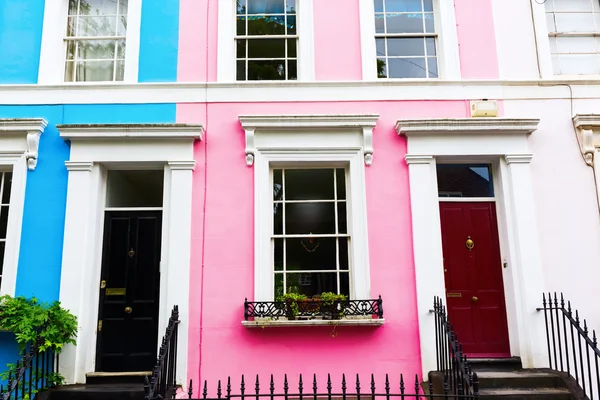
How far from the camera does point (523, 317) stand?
6.10 m

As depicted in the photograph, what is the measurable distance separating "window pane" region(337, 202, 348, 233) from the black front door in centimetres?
248

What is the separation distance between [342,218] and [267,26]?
308cm

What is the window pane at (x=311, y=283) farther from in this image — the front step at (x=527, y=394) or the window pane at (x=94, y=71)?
the window pane at (x=94, y=71)

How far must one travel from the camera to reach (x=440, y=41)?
7039mm

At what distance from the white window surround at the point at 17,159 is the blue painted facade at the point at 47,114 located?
76 millimetres

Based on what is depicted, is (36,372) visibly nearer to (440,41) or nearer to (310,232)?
(310,232)

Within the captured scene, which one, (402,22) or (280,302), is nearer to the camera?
(280,302)

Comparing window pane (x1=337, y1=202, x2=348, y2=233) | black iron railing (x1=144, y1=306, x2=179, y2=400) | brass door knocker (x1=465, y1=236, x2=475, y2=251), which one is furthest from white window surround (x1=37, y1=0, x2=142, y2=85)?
brass door knocker (x1=465, y1=236, x2=475, y2=251)

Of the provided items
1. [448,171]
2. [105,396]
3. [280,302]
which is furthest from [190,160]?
[448,171]

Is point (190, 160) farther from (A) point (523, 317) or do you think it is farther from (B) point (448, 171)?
(A) point (523, 317)

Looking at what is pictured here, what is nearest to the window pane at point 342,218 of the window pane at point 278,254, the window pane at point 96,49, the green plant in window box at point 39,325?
the window pane at point 278,254

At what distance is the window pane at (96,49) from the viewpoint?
23.4 feet

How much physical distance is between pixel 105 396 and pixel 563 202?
6.30 meters

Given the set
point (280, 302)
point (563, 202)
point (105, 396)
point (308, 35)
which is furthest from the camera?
point (308, 35)
